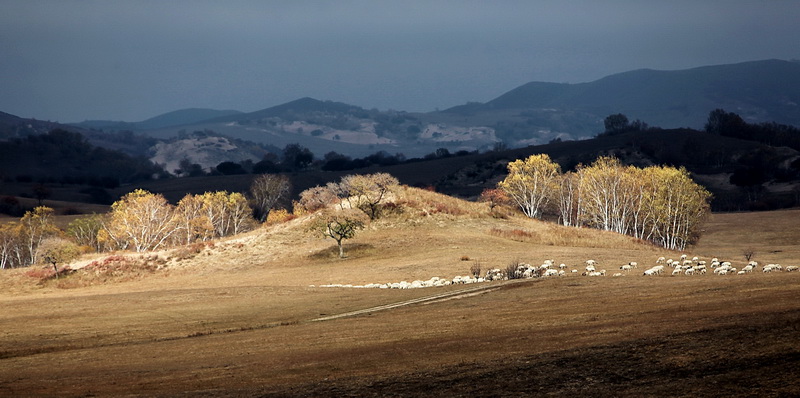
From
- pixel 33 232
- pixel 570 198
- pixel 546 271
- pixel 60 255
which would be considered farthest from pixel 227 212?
pixel 546 271

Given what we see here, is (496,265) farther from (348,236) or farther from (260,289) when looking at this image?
(348,236)

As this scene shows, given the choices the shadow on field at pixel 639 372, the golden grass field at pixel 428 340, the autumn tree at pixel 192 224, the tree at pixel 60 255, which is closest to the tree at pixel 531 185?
the autumn tree at pixel 192 224

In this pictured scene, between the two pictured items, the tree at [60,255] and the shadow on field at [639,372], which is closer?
the shadow on field at [639,372]

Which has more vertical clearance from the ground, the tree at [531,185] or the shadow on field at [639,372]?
the tree at [531,185]

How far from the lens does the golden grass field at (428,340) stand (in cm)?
1680

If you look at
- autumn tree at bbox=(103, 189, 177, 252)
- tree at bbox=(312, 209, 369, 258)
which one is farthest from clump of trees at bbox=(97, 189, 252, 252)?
tree at bbox=(312, 209, 369, 258)

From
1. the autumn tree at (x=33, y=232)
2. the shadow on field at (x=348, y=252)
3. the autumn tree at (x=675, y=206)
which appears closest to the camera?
the shadow on field at (x=348, y=252)

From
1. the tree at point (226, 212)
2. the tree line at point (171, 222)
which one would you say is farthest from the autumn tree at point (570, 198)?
the tree at point (226, 212)

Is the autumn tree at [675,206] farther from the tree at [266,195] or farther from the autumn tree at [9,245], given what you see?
the autumn tree at [9,245]

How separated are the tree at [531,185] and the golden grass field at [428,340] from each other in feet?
231

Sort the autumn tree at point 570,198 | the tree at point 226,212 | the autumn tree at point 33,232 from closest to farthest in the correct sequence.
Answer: the autumn tree at point 570,198 < the autumn tree at point 33,232 < the tree at point 226,212

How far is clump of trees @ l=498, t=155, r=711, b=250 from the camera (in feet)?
347

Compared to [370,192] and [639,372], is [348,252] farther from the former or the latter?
[639,372]

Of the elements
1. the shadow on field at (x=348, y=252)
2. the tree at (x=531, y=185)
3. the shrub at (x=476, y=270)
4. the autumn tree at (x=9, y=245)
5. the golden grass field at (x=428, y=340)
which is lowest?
the autumn tree at (x=9, y=245)
